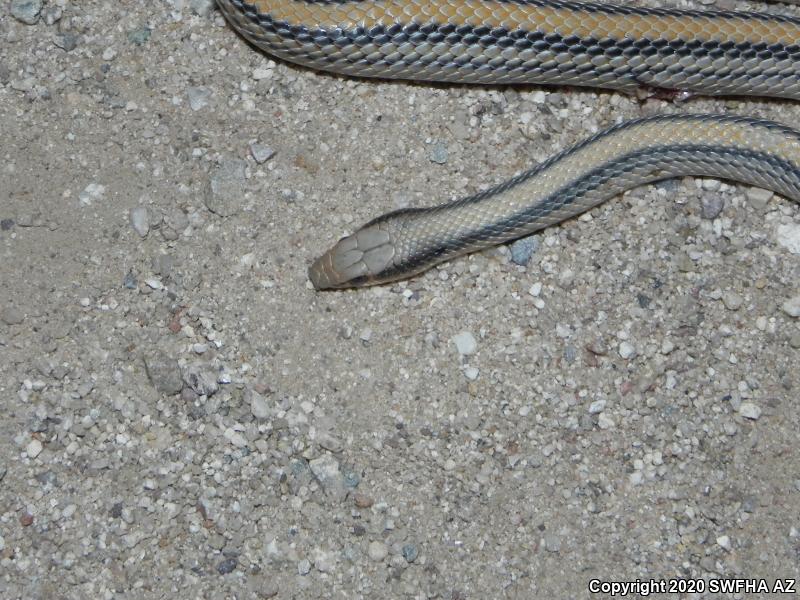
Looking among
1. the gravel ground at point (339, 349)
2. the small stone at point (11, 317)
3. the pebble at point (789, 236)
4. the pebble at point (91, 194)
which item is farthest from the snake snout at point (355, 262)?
the pebble at point (789, 236)

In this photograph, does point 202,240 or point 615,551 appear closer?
point 615,551

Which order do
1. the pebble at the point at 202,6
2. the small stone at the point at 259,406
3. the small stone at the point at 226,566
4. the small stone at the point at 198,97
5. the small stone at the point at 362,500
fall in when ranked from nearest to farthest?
1. the small stone at the point at 226,566
2. the small stone at the point at 362,500
3. the small stone at the point at 259,406
4. the small stone at the point at 198,97
5. the pebble at the point at 202,6

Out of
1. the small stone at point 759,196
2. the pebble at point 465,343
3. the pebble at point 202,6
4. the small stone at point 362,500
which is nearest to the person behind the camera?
the small stone at point 362,500

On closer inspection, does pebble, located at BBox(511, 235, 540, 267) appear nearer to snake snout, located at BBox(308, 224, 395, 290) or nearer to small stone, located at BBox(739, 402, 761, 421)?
snake snout, located at BBox(308, 224, 395, 290)

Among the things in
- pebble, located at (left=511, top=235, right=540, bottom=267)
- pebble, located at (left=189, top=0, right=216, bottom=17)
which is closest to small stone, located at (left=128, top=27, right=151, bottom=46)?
pebble, located at (left=189, top=0, right=216, bottom=17)

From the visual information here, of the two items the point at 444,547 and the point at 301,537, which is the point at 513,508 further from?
the point at 301,537

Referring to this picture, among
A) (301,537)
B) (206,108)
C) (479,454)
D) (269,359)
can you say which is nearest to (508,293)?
(479,454)

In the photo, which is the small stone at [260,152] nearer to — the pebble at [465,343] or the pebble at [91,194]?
the pebble at [91,194]
